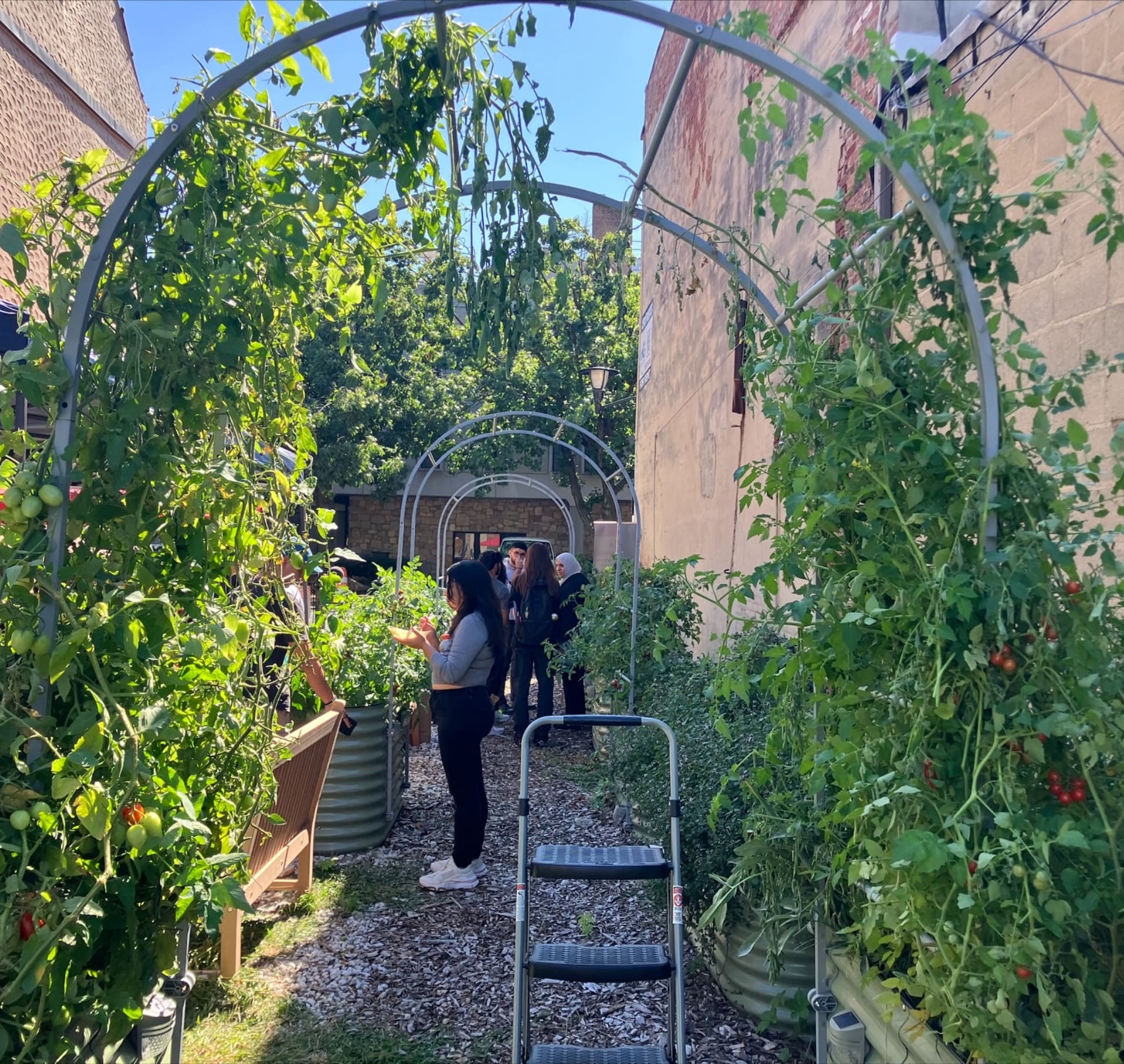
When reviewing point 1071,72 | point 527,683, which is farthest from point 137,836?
point 527,683

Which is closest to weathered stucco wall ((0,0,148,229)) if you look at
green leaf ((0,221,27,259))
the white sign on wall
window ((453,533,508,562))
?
green leaf ((0,221,27,259))

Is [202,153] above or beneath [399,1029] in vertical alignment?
above

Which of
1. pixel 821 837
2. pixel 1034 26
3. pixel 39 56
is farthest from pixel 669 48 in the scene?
pixel 821 837

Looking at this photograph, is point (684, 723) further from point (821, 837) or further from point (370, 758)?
point (370, 758)

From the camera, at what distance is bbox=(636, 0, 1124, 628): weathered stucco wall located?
8.70 feet

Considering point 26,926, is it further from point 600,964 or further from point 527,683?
point 527,683

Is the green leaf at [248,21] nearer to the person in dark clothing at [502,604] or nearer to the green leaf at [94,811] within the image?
the green leaf at [94,811]

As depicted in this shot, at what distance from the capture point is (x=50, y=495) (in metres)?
1.91

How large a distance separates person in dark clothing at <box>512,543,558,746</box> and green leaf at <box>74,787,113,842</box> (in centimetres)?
616

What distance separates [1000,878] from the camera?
1606 millimetres

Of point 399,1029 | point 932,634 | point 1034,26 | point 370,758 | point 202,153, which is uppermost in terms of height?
point 1034,26

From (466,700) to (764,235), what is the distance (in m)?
3.76

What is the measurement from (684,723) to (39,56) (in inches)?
267

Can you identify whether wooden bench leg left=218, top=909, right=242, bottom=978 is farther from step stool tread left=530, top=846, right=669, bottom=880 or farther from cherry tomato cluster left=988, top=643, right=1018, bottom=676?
cherry tomato cluster left=988, top=643, right=1018, bottom=676
